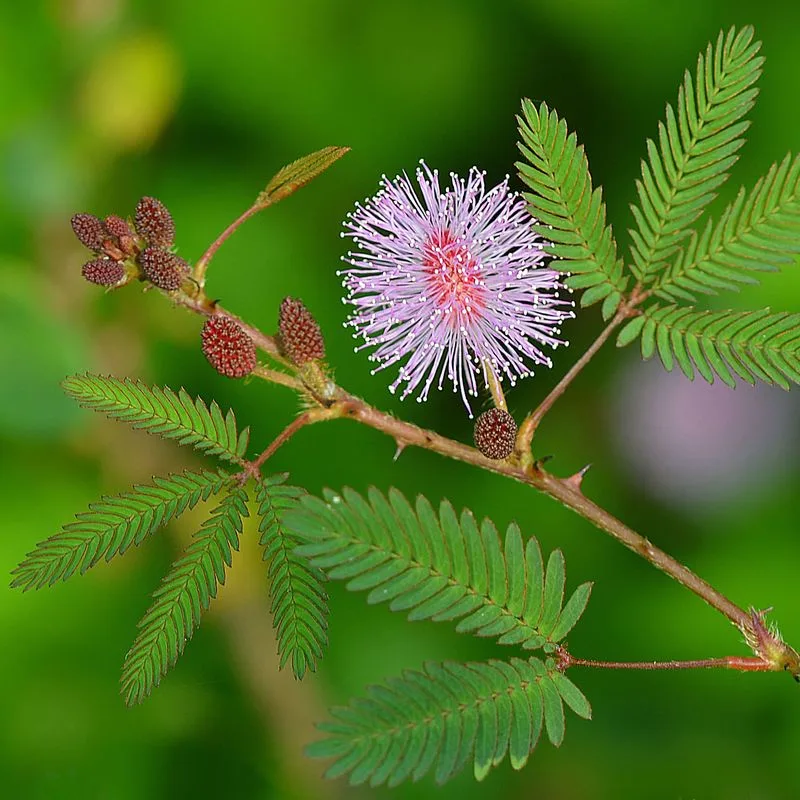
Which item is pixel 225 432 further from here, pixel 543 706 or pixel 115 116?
pixel 115 116

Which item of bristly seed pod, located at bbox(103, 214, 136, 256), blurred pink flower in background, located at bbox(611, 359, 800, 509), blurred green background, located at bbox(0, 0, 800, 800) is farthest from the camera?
blurred pink flower in background, located at bbox(611, 359, 800, 509)

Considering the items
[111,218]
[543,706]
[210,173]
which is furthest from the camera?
[210,173]

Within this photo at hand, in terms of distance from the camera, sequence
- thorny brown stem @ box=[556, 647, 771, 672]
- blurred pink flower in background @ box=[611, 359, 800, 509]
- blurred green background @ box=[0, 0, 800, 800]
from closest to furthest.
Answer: thorny brown stem @ box=[556, 647, 771, 672], blurred green background @ box=[0, 0, 800, 800], blurred pink flower in background @ box=[611, 359, 800, 509]

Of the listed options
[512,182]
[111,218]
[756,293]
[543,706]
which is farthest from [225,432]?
[756,293]

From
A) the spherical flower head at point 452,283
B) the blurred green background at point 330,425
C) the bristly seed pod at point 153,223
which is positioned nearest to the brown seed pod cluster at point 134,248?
the bristly seed pod at point 153,223

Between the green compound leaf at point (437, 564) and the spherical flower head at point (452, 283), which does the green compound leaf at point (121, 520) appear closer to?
the green compound leaf at point (437, 564)

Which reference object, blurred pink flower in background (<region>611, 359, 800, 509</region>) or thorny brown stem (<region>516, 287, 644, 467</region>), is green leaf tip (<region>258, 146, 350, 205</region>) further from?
blurred pink flower in background (<region>611, 359, 800, 509</region>)

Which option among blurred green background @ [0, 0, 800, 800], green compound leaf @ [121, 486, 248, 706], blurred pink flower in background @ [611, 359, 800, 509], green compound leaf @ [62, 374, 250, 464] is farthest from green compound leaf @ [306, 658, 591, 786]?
blurred pink flower in background @ [611, 359, 800, 509]
